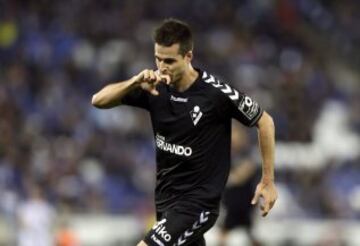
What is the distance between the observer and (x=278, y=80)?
21344 millimetres

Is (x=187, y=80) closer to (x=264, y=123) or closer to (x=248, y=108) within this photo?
(x=248, y=108)

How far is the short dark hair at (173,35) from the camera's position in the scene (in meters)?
8.03

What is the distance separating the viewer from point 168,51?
8.02 m

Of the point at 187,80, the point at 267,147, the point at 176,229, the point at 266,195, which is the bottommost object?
the point at 176,229

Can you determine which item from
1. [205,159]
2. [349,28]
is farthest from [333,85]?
[205,159]

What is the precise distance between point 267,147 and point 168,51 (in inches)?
37.4

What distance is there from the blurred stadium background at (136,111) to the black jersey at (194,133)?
7900mm

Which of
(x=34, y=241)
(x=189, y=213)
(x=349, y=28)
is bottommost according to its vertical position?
(x=189, y=213)

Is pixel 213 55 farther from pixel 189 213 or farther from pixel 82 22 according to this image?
pixel 189 213

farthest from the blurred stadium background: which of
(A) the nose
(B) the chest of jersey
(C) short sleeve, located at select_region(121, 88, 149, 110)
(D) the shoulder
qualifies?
(A) the nose

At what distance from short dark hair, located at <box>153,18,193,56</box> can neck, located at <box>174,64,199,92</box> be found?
0.65ft

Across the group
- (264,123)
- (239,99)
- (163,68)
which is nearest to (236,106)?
(239,99)

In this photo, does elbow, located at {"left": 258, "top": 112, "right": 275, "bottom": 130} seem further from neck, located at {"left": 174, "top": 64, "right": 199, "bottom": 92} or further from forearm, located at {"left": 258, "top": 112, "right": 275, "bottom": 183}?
neck, located at {"left": 174, "top": 64, "right": 199, "bottom": 92}

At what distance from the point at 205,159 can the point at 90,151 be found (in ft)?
32.6
